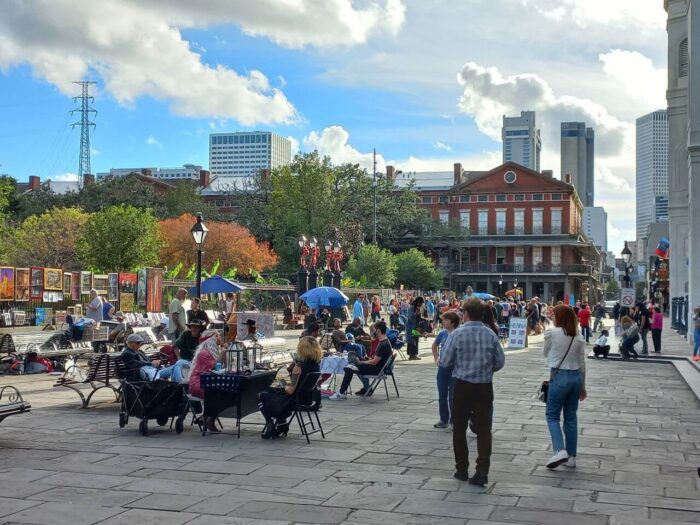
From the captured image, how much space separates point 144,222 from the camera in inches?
1598

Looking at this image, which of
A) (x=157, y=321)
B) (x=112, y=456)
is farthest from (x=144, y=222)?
(x=112, y=456)

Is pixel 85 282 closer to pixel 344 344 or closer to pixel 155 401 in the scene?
pixel 344 344

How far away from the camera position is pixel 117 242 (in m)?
39.7

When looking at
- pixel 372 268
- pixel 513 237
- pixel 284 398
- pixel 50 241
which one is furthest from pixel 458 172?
pixel 284 398

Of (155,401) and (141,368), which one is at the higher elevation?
(141,368)

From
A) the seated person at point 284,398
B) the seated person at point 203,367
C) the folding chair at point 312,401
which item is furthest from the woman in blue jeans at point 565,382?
the seated person at point 203,367

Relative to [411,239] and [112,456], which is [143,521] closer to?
[112,456]

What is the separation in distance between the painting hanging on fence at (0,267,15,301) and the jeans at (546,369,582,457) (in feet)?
62.8

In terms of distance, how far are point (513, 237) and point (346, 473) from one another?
76.2 metres

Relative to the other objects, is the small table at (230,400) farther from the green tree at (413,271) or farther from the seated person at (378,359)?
the green tree at (413,271)

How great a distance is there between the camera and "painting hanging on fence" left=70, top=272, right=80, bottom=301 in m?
25.9

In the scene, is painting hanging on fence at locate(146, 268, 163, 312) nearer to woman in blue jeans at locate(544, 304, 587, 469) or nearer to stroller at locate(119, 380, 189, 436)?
stroller at locate(119, 380, 189, 436)

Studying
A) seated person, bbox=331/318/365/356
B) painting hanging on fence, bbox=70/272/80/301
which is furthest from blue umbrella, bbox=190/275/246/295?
seated person, bbox=331/318/365/356

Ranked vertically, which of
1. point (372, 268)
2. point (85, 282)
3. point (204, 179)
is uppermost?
point (204, 179)
